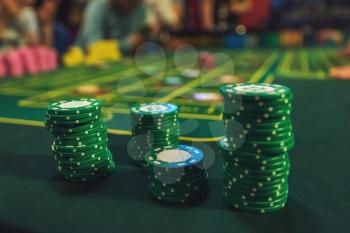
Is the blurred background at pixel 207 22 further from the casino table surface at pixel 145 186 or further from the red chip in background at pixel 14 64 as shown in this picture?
the casino table surface at pixel 145 186

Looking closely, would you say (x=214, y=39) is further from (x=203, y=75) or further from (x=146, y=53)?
(x=203, y=75)

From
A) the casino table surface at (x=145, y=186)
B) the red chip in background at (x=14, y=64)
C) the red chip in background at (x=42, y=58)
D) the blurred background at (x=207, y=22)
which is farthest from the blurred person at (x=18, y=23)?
the casino table surface at (x=145, y=186)

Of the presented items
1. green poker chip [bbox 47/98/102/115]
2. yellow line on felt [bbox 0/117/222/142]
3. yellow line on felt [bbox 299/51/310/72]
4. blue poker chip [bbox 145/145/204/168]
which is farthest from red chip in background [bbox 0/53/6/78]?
yellow line on felt [bbox 299/51/310/72]

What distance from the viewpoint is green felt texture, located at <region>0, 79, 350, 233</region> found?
1122 mm

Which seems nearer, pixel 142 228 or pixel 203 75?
pixel 142 228

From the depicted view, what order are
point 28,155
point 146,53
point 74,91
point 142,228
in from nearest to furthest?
point 142,228
point 28,155
point 74,91
point 146,53

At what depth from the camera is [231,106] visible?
1228mm

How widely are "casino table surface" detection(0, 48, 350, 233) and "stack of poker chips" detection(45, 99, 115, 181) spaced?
5 cm

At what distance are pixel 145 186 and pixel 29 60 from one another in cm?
333

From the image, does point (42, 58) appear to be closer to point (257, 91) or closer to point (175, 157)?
point (175, 157)

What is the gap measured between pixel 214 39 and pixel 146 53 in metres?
2.58

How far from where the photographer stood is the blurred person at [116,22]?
6.03m

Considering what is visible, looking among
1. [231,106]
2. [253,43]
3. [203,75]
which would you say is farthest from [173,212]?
[253,43]

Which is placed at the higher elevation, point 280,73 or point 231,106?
point 231,106
